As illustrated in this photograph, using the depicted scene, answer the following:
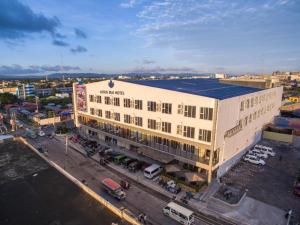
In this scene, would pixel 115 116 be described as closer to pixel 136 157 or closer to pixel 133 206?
pixel 136 157

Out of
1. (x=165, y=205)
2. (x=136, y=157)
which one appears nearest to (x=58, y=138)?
(x=136, y=157)

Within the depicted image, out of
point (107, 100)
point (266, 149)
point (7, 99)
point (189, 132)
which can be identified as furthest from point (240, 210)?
point (7, 99)

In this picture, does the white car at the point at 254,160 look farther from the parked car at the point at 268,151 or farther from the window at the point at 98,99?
the window at the point at 98,99

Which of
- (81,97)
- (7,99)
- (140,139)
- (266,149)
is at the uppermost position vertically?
(81,97)

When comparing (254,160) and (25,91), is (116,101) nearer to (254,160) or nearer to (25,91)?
(254,160)

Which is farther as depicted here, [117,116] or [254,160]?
[117,116]

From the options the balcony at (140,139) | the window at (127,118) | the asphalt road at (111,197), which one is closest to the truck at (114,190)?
the asphalt road at (111,197)
